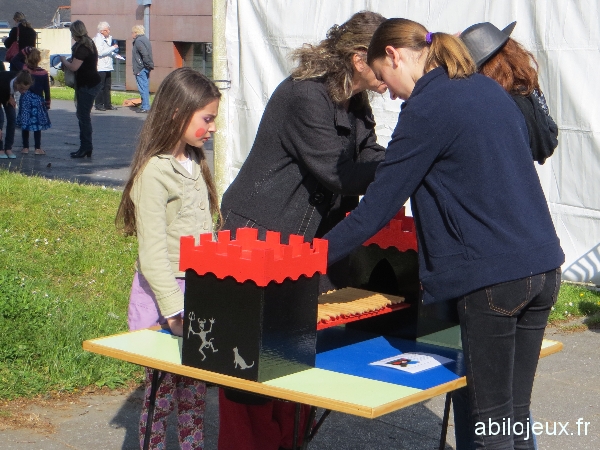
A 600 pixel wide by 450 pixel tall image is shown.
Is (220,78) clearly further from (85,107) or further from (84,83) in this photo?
(84,83)

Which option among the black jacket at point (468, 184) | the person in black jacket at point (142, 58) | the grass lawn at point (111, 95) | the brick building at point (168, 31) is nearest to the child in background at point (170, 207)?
the black jacket at point (468, 184)

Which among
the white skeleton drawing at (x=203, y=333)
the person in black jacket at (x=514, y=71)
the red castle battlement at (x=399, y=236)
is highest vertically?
the person in black jacket at (x=514, y=71)

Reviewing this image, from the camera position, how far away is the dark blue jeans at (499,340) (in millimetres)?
2639

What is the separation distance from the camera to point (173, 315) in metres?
3.11

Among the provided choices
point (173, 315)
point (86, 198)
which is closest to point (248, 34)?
point (86, 198)

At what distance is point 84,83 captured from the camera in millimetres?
12391

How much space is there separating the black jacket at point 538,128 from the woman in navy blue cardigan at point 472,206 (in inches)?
24.9

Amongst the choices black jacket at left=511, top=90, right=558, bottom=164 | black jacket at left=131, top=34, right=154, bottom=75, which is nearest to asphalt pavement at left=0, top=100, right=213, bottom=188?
black jacket at left=131, top=34, right=154, bottom=75

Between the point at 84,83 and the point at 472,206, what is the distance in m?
10.5

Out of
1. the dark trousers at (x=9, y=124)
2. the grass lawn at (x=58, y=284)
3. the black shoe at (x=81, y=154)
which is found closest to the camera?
the grass lawn at (x=58, y=284)

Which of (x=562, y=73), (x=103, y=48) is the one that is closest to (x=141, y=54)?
(x=103, y=48)

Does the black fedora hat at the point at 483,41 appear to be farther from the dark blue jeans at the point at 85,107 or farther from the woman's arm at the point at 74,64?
the woman's arm at the point at 74,64

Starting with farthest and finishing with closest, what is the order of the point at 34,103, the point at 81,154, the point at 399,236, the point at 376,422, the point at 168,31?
1. the point at 168,31
2. the point at 81,154
3. the point at 34,103
4. the point at 376,422
5. the point at 399,236

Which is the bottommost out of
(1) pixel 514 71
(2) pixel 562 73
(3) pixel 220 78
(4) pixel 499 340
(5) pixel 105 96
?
(5) pixel 105 96
